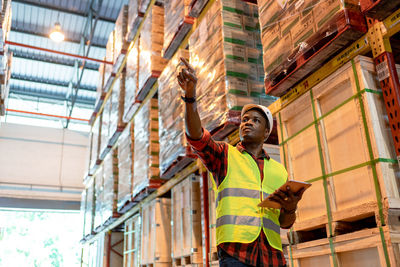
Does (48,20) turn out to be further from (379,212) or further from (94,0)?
(379,212)

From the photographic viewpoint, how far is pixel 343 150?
2926mm

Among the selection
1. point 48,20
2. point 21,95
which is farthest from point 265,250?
point 21,95

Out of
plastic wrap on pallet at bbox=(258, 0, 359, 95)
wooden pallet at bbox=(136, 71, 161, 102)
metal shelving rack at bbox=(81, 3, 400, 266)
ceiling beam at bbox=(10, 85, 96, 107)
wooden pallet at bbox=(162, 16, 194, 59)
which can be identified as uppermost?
ceiling beam at bbox=(10, 85, 96, 107)

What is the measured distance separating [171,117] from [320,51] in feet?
10.7

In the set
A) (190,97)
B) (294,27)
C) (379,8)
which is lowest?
(190,97)

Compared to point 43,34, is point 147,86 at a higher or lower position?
lower

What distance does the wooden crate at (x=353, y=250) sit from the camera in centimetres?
239

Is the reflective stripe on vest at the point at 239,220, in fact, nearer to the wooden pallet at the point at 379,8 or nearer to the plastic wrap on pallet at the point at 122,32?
the wooden pallet at the point at 379,8

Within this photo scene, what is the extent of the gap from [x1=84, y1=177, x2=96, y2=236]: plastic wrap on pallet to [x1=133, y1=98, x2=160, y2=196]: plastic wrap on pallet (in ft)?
16.7

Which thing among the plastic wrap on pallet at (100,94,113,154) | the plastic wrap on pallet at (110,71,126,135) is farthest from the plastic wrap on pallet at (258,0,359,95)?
the plastic wrap on pallet at (100,94,113,154)

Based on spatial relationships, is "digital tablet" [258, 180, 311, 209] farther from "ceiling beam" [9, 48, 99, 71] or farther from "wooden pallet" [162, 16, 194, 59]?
"ceiling beam" [9, 48, 99, 71]

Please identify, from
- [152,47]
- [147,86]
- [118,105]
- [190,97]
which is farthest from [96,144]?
[190,97]

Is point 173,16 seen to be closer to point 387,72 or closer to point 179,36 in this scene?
point 179,36

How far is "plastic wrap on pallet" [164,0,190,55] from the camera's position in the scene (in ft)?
19.7
